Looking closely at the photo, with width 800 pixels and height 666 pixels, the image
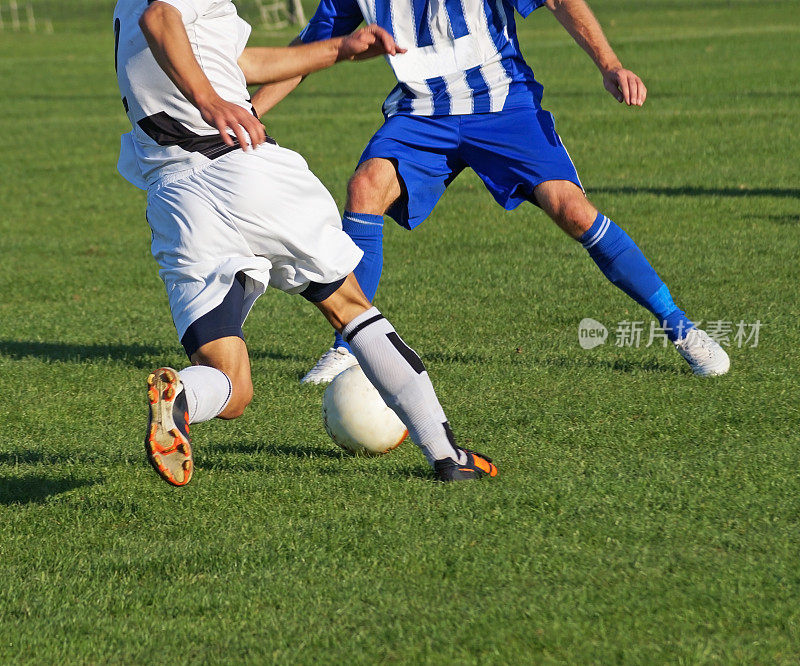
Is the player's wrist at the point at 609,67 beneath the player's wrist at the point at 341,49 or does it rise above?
beneath

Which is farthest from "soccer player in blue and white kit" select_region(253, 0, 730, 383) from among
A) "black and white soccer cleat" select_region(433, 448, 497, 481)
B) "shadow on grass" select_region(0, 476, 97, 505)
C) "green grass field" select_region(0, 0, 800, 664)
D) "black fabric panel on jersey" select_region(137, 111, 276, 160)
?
"black fabric panel on jersey" select_region(137, 111, 276, 160)

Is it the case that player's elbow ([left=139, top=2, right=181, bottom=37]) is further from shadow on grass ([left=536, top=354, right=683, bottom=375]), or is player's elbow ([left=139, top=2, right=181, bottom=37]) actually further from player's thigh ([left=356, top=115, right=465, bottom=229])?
shadow on grass ([left=536, top=354, right=683, bottom=375])

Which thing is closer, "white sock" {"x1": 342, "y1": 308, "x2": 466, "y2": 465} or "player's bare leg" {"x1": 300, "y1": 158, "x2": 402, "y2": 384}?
"white sock" {"x1": 342, "y1": 308, "x2": 466, "y2": 465}

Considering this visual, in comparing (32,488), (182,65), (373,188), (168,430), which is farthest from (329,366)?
(182,65)

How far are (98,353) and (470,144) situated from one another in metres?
2.51

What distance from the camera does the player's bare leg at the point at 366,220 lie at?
245 inches

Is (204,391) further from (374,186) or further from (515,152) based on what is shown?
(515,152)

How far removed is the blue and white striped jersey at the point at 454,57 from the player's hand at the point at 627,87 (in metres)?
0.59

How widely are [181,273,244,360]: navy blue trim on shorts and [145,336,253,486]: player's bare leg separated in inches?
0.9

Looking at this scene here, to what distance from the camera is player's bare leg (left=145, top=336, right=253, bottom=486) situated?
3762 mm

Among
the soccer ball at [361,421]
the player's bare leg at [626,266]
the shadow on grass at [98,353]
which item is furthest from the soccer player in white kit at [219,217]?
the shadow on grass at [98,353]

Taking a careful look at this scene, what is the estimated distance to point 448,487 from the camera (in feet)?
14.5

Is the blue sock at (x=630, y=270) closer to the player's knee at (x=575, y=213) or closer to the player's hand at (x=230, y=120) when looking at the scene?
the player's knee at (x=575, y=213)

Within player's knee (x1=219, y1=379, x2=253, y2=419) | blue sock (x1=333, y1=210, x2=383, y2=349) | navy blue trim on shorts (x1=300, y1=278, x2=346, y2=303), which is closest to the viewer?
player's knee (x1=219, y1=379, x2=253, y2=419)
